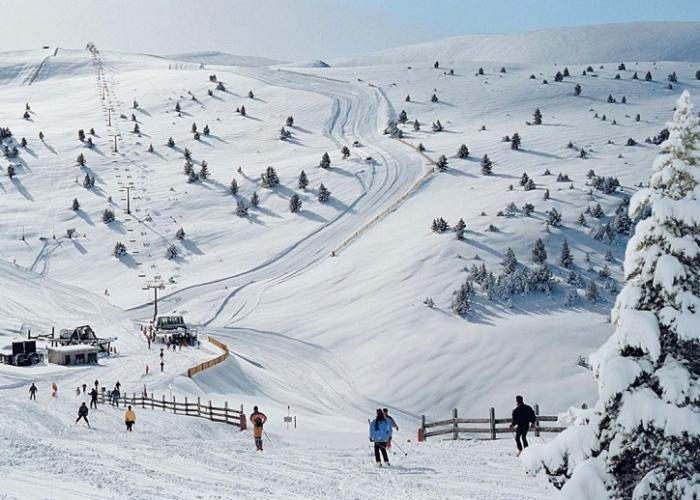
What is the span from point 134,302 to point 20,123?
199 feet

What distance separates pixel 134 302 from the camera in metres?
61.8

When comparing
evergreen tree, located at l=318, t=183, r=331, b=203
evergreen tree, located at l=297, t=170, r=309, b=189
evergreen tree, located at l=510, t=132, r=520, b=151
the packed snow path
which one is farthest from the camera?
evergreen tree, located at l=510, t=132, r=520, b=151

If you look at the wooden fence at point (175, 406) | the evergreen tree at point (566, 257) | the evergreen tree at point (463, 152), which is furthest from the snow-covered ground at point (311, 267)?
the wooden fence at point (175, 406)

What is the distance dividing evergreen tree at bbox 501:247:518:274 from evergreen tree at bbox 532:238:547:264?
4.37 feet

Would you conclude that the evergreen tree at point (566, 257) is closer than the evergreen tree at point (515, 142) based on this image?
Yes

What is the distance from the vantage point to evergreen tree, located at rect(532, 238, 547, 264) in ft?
181

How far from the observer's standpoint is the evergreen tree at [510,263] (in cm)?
5372

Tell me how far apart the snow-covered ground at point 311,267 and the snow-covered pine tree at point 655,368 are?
7.04 meters

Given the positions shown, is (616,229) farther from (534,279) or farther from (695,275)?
(695,275)

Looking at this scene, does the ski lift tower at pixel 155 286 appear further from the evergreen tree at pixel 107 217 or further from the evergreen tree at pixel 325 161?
the evergreen tree at pixel 325 161

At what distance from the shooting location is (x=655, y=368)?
908 cm

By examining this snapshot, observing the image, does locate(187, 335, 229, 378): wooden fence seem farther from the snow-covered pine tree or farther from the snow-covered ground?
the snow-covered pine tree

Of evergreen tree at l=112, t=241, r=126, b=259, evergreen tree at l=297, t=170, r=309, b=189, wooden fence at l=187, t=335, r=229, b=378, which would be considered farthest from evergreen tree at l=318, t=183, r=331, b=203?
wooden fence at l=187, t=335, r=229, b=378

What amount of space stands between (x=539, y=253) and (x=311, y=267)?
18781mm
